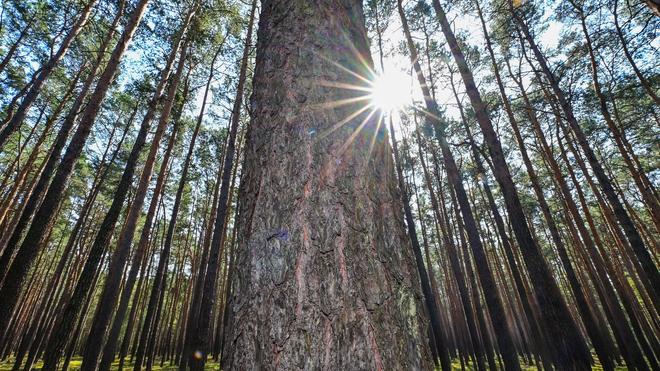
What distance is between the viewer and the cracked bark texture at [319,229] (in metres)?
0.61

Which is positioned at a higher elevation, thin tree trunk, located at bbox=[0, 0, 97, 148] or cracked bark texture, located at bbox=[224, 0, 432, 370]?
thin tree trunk, located at bbox=[0, 0, 97, 148]

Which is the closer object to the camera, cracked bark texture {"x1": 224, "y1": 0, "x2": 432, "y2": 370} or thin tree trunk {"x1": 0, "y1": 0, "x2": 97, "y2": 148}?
cracked bark texture {"x1": 224, "y1": 0, "x2": 432, "y2": 370}

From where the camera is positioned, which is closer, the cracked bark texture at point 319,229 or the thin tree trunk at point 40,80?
the cracked bark texture at point 319,229

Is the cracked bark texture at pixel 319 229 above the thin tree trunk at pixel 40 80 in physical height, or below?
below

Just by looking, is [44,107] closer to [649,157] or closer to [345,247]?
[345,247]

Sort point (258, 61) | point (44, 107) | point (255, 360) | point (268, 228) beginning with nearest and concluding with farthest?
1. point (255, 360)
2. point (268, 228)
3. point (258, 61)
4. point (44, 107)

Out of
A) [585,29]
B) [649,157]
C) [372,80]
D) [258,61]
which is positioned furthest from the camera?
[649,157]

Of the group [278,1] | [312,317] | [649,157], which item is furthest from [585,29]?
[312,317]

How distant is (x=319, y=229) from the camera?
0.72m

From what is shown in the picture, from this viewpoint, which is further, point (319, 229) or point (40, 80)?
point (40, 80)

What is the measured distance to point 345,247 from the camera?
0.70m

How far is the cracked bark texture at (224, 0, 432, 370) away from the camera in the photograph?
24.1 inches

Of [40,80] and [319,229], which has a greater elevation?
[40,80]

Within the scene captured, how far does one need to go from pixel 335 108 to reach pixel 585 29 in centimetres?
1375
